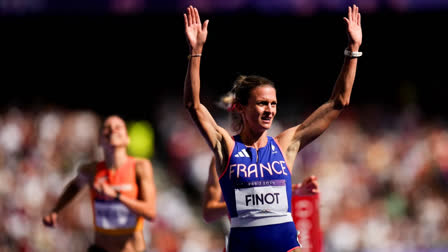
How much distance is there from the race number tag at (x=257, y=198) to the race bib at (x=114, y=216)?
7.95ft

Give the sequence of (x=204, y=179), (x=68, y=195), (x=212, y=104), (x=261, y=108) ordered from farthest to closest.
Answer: (x=212, y=104), (x=204, y=179), (x=68, y=195), (x=261, y=108)

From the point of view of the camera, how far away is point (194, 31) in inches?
171

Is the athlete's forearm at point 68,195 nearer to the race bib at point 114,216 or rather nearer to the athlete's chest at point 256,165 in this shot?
the race bib at point 114,216

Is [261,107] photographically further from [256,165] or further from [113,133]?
[113,133]

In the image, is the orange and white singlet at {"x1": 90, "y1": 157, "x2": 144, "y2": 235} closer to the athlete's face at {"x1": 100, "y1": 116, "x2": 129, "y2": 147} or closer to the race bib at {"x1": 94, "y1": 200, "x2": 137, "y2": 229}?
the race bib at {"x1": 94, "y1": 200, "x2": 137, "y2": 229}

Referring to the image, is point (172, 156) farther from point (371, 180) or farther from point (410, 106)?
point (410, 106)

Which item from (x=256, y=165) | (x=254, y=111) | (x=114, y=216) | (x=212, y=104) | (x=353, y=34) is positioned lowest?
(x=114, y=216)

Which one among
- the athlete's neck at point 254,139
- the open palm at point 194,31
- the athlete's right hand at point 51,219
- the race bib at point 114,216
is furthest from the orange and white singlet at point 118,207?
the open palm at point 194,31

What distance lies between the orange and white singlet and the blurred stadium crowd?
4786 mm

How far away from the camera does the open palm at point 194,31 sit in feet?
14.0

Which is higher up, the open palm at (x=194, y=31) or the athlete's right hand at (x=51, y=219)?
the open palm at (x=194, y=31)

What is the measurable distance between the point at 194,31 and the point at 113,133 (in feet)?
8.62

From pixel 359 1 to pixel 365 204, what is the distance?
13.2ft

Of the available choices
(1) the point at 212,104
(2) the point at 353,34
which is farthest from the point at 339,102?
(1) the point at 212,104
